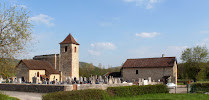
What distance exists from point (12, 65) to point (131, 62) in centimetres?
3435

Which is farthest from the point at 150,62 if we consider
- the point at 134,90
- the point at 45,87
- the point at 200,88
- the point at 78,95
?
the point at 78,95

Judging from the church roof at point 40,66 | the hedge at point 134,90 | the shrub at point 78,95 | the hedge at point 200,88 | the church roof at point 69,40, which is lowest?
the hedge at point 200,88

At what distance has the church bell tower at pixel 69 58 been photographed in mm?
48562

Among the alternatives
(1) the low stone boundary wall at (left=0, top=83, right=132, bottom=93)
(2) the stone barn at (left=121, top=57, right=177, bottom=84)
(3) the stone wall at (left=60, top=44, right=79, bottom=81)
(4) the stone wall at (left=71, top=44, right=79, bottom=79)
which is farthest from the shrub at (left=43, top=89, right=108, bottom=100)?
(4) the stone wall at (left=71, top=44, right=79, bottom=79)

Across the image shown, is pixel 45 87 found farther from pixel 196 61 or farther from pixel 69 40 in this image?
pixel 196 61

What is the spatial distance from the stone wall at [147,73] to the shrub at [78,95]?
28.6 meters

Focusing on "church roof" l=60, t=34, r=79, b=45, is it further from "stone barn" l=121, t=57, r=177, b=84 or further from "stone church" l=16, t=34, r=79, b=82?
"stone barn" l=121, t=57, r=177, b=84

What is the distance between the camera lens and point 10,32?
662 inches

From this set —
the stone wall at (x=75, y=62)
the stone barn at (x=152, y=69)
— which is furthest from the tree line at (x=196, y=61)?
the stone wall at (x=75, y=62)

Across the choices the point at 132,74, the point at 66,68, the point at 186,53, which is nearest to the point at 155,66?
the point at 132,74

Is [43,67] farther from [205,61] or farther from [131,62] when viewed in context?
[205,61]

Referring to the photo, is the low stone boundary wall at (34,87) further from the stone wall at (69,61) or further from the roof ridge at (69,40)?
the roof ridge at (69,40)

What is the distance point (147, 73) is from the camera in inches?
1743

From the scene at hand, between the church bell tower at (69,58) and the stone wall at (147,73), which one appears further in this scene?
the church bell tower at (69,58)
